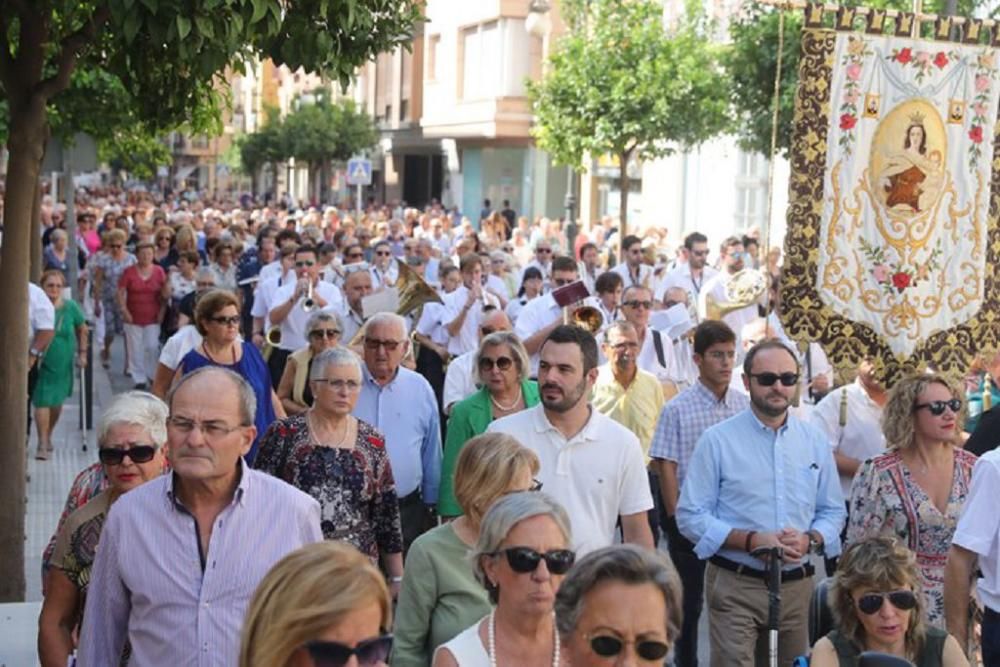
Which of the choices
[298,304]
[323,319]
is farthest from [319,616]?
[298,304]

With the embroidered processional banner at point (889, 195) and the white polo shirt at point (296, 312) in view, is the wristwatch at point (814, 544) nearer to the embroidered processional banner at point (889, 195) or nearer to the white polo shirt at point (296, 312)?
the embroidered processional banner at point (889, 195)

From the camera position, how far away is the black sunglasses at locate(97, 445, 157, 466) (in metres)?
5.84

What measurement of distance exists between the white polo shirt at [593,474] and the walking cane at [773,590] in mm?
639

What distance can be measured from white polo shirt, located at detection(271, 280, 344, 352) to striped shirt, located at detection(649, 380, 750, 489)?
6.16m

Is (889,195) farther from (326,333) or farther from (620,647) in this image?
(620,647)

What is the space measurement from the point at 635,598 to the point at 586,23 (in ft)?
107

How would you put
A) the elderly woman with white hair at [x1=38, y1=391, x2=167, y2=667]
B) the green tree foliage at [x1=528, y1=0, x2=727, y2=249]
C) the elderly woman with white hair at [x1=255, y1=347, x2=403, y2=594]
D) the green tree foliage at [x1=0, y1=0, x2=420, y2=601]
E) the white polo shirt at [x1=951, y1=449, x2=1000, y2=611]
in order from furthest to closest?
the green tree foliage at [x1=528, y1=0, x2=727, y2=249] < the green tree foliage at [x1=0, y1=0, x2=420, y2=601] < the elderly woman with white hair at [x1=255, y1=347, x2=403, y2=594] < the white polo shirt at [x1=951, y1=449, x2=1000, y2=611] < the elderly woman with white hair at [x1=38, y1=391, x2=167, y2=667]

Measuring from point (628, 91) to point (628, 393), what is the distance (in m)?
20.7

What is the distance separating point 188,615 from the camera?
4832 millimetres

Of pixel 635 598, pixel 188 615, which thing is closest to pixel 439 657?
pixel 188 615

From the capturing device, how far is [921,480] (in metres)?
7.37

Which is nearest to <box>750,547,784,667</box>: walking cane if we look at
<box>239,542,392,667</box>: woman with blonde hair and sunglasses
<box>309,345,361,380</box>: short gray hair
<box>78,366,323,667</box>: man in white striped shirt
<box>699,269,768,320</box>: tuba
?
<box>309,345,361,380</box>: short gray hair

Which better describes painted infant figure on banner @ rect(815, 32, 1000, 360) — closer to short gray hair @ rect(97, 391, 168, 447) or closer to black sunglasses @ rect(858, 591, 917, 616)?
black sunglasses @ rect(858, 591, 917, 616)

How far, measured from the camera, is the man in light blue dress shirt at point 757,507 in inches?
290
